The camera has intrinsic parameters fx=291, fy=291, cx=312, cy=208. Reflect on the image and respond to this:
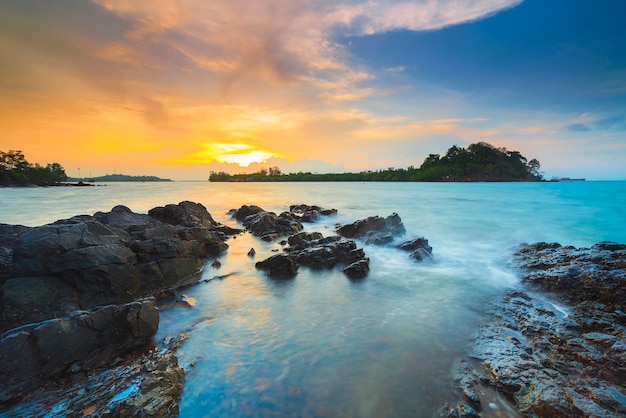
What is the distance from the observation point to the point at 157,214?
13.7m

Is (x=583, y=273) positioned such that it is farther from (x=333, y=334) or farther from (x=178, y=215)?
(x=178, y=215)

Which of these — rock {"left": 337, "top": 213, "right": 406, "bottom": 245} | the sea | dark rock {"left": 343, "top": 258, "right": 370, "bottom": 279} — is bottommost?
the sea

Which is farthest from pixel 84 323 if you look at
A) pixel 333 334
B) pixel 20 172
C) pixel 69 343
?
pixel 20 172

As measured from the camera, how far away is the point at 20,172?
83.1 meters

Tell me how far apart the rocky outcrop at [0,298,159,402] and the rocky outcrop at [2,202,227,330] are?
1.43 meters

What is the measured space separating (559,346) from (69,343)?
24.4ft

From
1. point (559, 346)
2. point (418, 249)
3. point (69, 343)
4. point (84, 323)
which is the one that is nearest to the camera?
point (69, 343)

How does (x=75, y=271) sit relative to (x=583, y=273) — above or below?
above

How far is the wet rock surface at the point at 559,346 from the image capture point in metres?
3.55

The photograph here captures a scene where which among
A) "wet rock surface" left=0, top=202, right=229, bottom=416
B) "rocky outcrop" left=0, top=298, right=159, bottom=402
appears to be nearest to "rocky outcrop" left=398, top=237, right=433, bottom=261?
"wet rock surface" left=0, top=202, right=229, bottom=416

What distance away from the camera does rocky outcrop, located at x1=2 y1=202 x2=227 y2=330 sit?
5293 millimetres

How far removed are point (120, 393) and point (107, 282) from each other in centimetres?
343

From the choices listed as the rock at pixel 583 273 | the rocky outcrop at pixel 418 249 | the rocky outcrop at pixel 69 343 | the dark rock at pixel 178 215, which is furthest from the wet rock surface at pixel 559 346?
the dark rock at pixel 178 215

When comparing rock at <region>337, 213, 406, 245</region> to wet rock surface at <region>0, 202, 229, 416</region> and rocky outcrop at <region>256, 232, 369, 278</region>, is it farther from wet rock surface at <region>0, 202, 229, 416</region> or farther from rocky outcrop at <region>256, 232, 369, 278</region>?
wet rock surface at <region>0, 202, 229, 416</region>
